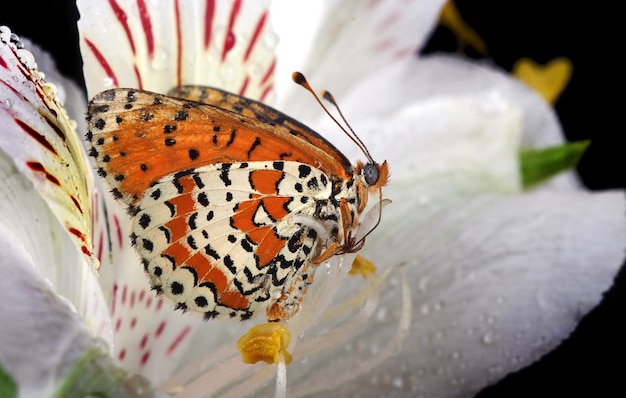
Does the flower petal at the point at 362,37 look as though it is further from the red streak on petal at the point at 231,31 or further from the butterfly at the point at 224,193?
the butterfly at the point at 224,193

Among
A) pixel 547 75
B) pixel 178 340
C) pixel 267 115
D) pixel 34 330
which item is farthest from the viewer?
pixel 547 75

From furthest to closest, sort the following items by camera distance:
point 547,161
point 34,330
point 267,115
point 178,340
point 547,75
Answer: point 547,75 < point 547,161 < point 178,340 < point 267,115 < point 34,330

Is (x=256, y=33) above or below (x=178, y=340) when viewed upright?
above

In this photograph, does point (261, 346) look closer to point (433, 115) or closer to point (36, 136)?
point (36, 136)

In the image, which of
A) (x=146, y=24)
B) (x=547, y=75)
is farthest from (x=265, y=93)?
(x=547, y=75)

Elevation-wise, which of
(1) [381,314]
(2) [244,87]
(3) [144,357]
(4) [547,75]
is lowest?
(4) [547,75]

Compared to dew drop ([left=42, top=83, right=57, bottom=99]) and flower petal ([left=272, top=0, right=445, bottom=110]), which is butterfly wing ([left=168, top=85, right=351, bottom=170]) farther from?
flower petal ([left=272, top=0, right=445, bottom=110])

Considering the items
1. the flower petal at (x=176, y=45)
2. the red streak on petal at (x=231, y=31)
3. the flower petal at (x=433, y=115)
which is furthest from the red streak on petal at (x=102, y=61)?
the flower petal at (x=433, y=115)

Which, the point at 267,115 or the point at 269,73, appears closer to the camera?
the point at 267,115
